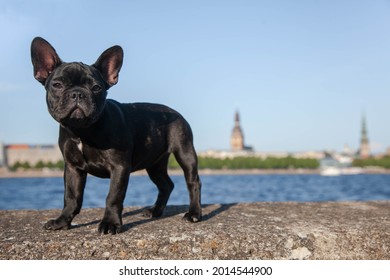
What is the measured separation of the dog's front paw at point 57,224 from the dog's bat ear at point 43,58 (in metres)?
1.11

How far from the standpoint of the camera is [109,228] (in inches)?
151

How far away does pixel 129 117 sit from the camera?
4406 millimetres

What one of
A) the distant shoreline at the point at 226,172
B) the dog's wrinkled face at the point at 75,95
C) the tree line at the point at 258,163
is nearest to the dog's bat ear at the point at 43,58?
the dog's wrinkled face at the point at 75,95

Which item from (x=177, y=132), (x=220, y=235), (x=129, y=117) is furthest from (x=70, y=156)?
(x=220, y=235)

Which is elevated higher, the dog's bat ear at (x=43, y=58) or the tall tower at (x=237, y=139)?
the dog's bat ear at (x=43, y=58)

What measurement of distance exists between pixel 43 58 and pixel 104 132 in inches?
28.8

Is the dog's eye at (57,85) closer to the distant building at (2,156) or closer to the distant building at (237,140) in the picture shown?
the distant building at (2,156)

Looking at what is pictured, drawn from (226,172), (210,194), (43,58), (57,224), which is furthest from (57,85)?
(226,172)

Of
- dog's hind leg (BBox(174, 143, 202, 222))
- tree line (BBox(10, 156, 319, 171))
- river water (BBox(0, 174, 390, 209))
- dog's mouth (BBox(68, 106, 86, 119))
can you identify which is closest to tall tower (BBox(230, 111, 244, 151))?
tree line (BBox(10, 156, 319, 171))

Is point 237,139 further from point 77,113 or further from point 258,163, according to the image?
point 77,113

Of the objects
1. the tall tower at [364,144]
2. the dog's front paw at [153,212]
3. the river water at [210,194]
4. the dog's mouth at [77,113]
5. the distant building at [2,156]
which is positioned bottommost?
the tall tower at [364,144]

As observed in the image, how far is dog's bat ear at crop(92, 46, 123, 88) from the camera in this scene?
411cm

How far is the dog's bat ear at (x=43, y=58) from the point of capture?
3947mm
